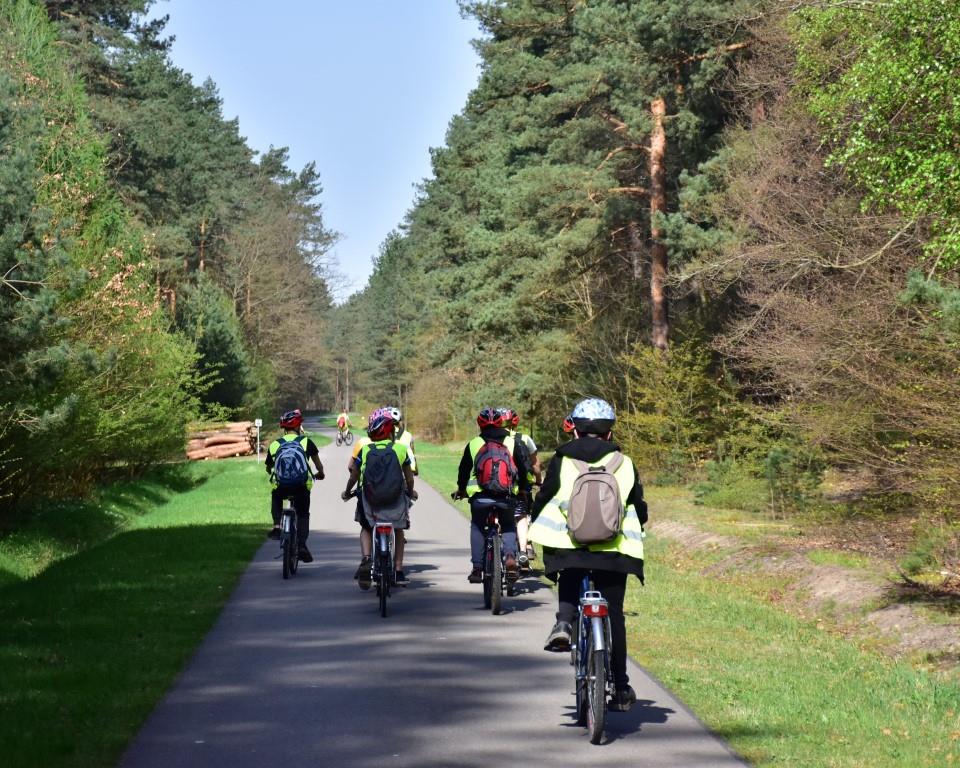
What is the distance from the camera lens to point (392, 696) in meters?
8.74

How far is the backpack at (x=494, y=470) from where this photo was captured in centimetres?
1307

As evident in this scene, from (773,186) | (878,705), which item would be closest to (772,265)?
(773,186)

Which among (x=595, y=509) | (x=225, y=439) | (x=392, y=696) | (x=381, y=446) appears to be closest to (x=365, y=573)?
(x=381, y=446)

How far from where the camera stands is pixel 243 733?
7.60 metres

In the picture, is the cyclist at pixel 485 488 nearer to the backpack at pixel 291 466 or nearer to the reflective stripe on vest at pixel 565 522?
the backpack at pixel 291 466

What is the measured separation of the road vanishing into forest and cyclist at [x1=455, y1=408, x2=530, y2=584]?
0.52 metres

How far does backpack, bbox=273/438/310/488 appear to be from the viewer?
15031mm

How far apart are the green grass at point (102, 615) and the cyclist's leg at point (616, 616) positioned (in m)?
2.86

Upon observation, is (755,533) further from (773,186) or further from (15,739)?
(15,739)

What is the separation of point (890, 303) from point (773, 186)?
7.06 m

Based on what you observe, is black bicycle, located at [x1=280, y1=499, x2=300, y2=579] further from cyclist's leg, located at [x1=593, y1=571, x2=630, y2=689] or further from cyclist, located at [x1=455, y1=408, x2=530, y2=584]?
cyclist's leg, located at [x1=593, y1=571, x2=630, y2=689]

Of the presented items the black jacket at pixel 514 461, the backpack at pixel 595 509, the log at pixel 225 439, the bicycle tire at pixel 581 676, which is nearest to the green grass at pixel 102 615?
the bicycle tire at pixel 581 676

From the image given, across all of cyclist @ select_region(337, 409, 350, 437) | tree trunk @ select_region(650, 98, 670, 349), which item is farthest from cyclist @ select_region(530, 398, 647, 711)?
cyclist @ select_region(337, 409, 350, 437)

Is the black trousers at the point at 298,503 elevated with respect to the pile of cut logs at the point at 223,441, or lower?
lower
